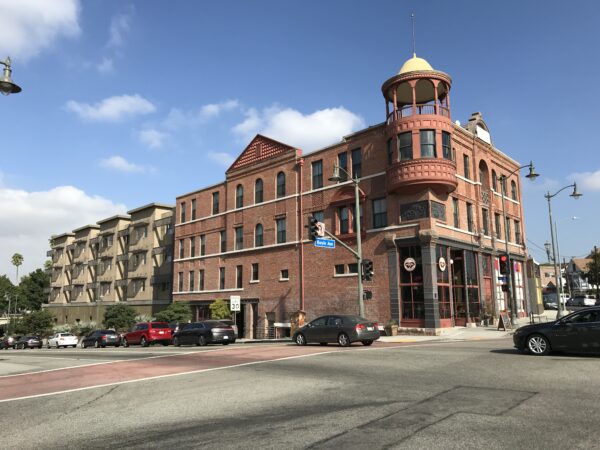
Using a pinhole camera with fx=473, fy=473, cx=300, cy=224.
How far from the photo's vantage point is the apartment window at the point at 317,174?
118 feet

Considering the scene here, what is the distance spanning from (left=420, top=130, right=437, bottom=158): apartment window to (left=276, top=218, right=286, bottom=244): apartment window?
1400 cm

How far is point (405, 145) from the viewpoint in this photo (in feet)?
96.4

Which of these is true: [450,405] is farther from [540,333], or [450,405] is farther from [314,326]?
[314,326]

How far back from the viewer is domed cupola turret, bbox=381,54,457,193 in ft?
93.2

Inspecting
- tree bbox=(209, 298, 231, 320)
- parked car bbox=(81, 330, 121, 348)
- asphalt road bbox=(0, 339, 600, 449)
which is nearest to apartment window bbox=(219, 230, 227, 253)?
tree bbox=(209, 298, 231, 320)

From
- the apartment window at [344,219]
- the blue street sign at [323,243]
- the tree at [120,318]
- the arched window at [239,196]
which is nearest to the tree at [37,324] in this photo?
the tree at [120,318]

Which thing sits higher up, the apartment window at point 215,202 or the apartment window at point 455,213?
the apartment window at point 215,202

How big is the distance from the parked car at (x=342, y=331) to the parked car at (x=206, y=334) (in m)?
6.53

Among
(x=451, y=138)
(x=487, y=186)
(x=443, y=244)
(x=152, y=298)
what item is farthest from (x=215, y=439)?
(x=152, y=298)

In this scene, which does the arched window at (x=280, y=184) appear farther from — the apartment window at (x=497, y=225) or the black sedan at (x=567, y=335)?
the black sedan at (x=567, y=335)

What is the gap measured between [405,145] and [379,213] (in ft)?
15.7

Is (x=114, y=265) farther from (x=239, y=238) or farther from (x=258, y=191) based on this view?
(x=258, y=191)

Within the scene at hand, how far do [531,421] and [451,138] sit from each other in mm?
27177

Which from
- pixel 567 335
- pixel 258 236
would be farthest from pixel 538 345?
pixel 258 236
